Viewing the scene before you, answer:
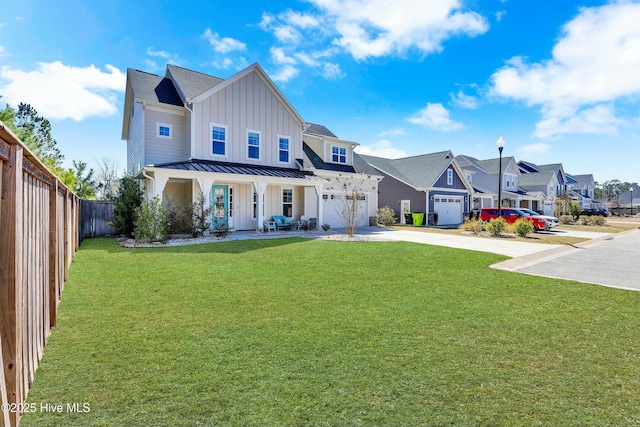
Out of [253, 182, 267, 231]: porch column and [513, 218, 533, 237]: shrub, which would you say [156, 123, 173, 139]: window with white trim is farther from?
[513, 218, 533, 237]: shrub

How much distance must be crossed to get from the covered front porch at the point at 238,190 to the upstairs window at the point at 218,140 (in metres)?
1.26

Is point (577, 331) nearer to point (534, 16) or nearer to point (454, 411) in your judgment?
point (454, 411)

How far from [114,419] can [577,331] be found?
5.46 m

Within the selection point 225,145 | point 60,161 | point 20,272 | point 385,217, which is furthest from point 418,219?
point 60,161

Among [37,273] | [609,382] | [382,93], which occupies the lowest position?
[609,382]

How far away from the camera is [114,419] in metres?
2.40

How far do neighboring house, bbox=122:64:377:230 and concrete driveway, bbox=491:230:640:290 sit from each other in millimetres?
10933

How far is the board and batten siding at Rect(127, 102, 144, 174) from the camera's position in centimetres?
1655

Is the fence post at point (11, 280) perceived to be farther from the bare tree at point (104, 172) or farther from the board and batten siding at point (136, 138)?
the bare tree at point (104, 172)

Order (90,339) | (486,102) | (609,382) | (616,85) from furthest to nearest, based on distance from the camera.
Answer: (486,102)
(616,85)
(90,339)
(609,382)

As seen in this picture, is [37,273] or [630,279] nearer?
[37,273]

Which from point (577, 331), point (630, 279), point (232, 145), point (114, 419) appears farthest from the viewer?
point (232, 145)

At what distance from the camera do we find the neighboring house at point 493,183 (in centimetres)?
3566

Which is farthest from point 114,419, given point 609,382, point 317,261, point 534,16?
point 534,16
